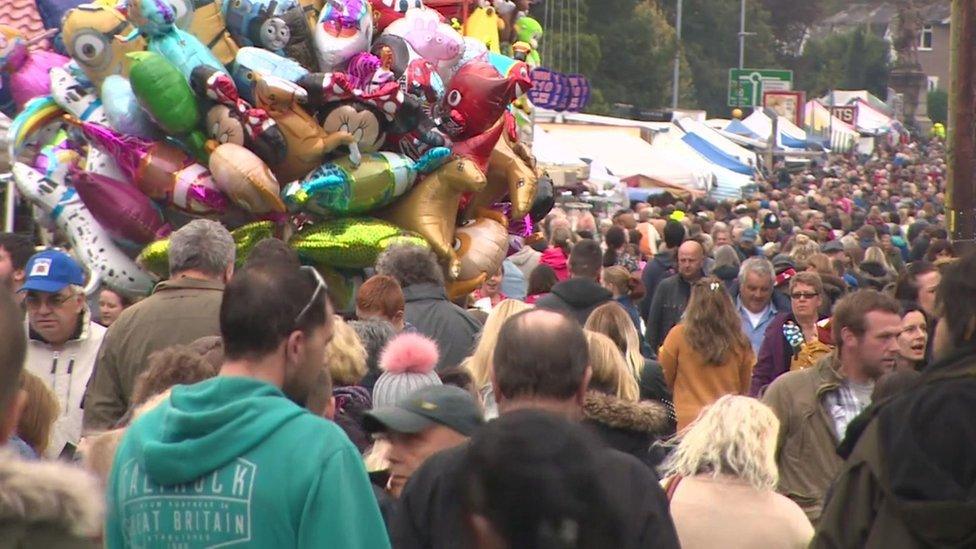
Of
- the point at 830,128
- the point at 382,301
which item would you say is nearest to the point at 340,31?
the point at 382,301

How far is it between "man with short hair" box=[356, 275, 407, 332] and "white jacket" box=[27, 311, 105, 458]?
1114 mm

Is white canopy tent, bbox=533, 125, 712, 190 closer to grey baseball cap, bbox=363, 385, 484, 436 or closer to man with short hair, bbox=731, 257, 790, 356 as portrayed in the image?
man with short hair, bbox=731, 257, 790, 356

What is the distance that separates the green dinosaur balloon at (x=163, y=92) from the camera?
921cm

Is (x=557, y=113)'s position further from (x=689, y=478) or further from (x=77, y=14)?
(x=689, y=478)

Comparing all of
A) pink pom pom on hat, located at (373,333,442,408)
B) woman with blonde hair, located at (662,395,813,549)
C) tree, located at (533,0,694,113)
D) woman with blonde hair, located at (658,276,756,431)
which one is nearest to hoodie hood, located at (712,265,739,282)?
woman with blonde hair, located at (658,276,756,431)

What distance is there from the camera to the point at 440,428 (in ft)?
13.7

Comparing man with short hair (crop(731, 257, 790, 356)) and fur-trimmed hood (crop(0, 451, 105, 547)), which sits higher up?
fur-trimmed hood (crop(0, 451, 105, 547))

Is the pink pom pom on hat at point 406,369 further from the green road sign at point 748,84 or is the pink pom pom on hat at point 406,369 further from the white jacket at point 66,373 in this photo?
the green road sign at point 748,84

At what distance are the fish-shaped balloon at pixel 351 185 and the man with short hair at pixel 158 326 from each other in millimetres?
3534

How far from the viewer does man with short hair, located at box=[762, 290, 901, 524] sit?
609 cm

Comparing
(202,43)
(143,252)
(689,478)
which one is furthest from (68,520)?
(202,43)

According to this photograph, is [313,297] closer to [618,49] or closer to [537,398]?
[537,398]

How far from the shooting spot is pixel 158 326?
19.5 feet

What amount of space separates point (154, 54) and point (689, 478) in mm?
5585
